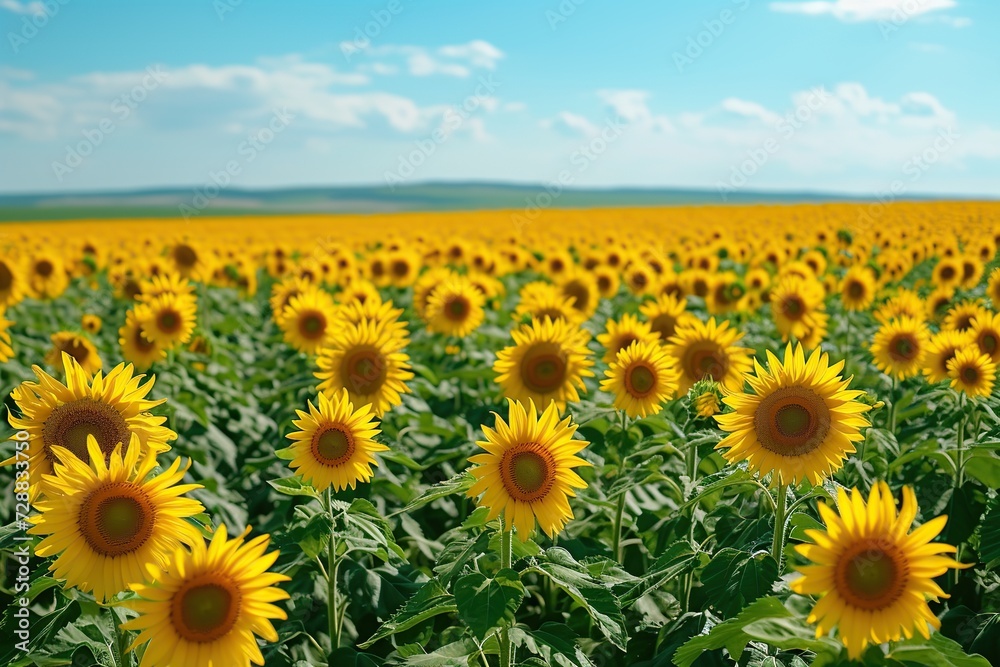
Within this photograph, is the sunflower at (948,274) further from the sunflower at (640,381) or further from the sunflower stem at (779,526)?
the sunflower stem at (779,526)

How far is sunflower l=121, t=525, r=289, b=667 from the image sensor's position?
234 cm

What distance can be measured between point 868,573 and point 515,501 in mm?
1346

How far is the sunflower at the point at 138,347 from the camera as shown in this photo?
23.8ft

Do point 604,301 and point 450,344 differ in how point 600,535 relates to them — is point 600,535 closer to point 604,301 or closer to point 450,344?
point 450,344

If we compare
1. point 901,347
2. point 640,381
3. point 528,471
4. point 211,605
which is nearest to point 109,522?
point 211,605

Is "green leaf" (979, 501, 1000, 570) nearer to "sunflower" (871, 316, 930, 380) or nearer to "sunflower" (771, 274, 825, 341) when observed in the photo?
"sunflower" (871, 316, 930, 380)

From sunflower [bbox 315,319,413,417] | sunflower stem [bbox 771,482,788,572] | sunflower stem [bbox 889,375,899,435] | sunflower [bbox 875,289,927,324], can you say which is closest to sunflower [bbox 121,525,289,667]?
sunflower stem [bbox 771,482,788,572]

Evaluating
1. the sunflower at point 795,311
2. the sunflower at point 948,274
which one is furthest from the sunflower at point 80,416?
the sunflower at point 948,274

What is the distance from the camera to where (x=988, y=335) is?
5.66 meters

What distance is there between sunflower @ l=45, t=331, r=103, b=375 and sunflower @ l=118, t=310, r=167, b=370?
0.27 meters

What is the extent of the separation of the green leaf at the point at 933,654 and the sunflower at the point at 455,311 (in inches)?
237

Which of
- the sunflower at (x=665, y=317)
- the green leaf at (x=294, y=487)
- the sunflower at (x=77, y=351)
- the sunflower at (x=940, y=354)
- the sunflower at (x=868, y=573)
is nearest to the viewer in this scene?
the sunflower at (x=868, y=573)

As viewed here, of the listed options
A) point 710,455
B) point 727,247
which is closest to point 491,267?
point 727,247

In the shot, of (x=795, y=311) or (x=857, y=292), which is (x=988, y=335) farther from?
(x=857, y=292)
